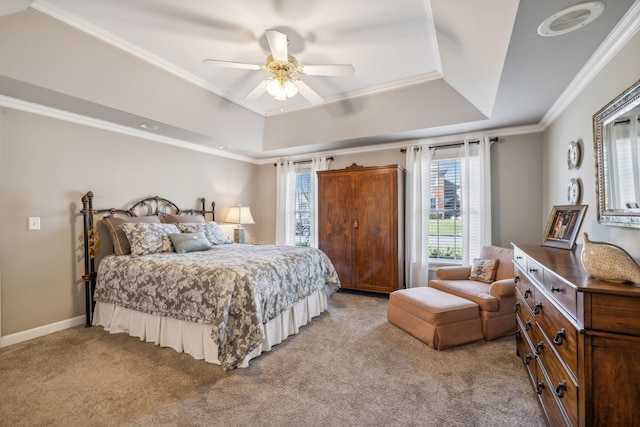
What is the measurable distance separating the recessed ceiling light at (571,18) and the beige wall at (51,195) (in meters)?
4.36

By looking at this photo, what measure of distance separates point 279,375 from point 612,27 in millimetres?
3198

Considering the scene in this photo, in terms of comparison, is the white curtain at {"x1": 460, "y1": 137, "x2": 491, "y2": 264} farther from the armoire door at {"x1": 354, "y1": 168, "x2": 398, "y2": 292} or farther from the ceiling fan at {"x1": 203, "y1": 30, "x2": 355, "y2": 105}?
the ceiling fan at {"x1": 203, "y1": 30, "x2": 355, "y2": 105}

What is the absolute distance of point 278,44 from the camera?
230 cm

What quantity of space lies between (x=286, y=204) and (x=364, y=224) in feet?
5.89

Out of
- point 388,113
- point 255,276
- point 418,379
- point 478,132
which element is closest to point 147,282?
point 255,276

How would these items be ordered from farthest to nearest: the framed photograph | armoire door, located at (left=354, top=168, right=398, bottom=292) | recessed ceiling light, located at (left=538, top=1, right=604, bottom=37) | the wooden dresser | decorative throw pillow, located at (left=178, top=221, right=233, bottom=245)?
armoire door, located at (left=354, top=168, right=398, bottom=292) → decorative throw pillow, located at (left=178, top=221, right=233, bottom=245) → the framed photograph → recessed ceiling light, located at (left=538, top=1, right=604, bottom=37) → the wooden dresser

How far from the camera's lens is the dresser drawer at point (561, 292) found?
1228mm

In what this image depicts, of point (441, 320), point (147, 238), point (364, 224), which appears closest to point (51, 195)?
point (147, 238)

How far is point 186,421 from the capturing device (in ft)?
5.65

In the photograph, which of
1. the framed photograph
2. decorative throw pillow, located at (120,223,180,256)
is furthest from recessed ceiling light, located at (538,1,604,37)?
decorative throw pillow, located at (120,223,180,256)

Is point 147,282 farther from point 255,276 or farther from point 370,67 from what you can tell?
point 370,67

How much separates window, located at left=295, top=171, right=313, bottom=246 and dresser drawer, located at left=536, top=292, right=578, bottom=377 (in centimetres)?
399

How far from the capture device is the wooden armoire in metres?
4.16

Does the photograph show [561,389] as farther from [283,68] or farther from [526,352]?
[283,68]
